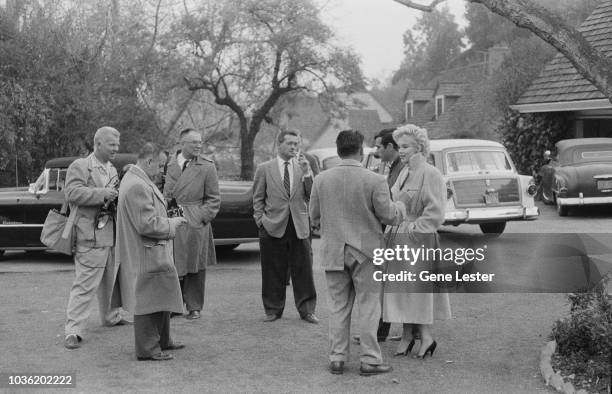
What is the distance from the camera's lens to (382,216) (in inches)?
244

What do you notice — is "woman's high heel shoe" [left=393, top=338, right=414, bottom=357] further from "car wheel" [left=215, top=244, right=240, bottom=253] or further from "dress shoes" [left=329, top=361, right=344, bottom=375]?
"car wheel" [left=215, top=244, right=240, bottom=253]

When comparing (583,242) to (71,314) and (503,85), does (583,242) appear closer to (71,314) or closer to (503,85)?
(71,314)

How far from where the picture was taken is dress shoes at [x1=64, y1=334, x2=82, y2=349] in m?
7.25

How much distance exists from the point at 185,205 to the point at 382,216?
285 centimetres

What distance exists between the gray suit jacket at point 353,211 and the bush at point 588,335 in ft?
5.09

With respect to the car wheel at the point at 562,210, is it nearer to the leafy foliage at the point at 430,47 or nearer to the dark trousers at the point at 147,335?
the dark trousers at the point at 147,335

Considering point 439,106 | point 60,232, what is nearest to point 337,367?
point 60,232

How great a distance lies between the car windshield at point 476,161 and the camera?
15.3m

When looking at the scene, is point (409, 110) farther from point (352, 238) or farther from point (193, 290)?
point (352, 238)

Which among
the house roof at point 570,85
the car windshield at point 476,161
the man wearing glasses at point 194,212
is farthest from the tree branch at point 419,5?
the house roof at point 570,85

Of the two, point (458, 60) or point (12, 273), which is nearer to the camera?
point (12, 273)

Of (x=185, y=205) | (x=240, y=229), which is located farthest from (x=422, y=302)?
(x=240, y=229)

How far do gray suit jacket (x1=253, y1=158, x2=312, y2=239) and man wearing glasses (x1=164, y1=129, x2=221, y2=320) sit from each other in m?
0.43

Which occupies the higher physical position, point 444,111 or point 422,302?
point 444,111
